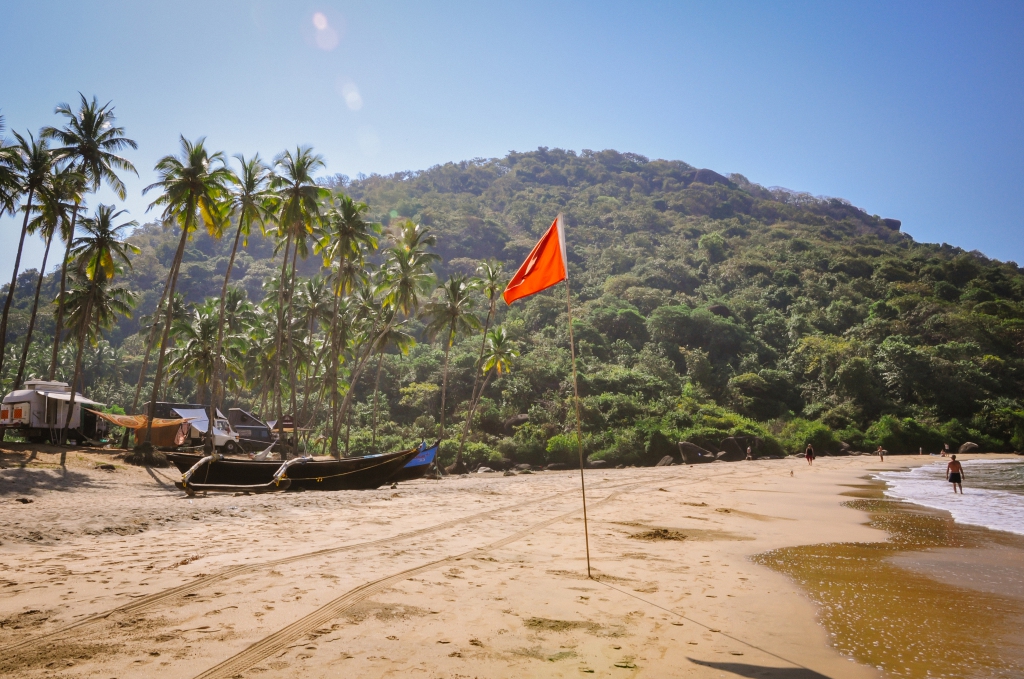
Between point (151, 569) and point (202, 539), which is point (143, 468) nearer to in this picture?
point (202, 539)

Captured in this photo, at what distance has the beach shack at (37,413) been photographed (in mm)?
23734

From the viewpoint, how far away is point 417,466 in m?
21.3

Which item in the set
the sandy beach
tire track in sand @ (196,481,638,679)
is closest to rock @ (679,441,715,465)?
the sandy beach

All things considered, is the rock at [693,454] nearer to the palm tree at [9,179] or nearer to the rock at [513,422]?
the rock at [513,422]

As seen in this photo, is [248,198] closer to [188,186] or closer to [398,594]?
[188,186]

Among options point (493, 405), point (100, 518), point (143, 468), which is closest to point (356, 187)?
point (493, 405)

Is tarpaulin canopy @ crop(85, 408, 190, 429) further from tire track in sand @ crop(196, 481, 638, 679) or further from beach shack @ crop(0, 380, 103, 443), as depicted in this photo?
tire track in sand @ crop(196, 481, 638, 679)

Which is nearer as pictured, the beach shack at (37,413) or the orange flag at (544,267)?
the orange flag at (544,267)

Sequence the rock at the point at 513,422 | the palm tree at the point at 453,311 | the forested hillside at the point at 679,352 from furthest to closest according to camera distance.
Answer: the rock at the point at 513,422 < the forested hillside at the point at 679,352 < the palm tree at the point at 453,311

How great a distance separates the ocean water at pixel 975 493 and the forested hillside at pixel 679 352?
1255 centimetres

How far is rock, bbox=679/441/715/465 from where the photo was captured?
36.4 m

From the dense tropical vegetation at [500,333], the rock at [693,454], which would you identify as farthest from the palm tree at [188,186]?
the rock at [693,454]

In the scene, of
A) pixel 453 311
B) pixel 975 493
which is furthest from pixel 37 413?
pixel 975 493

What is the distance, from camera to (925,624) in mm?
5578
